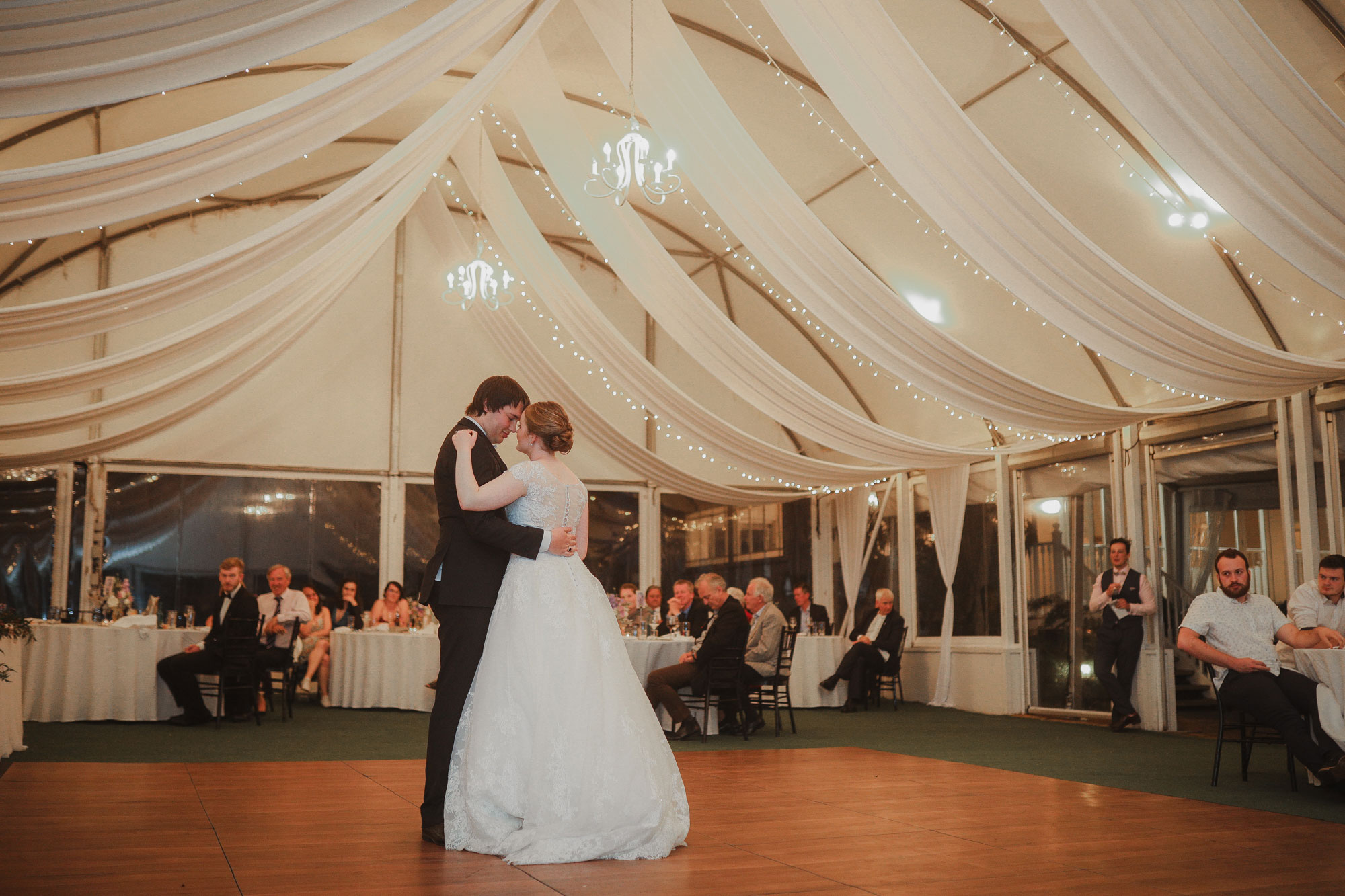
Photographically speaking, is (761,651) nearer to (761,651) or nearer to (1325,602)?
(761,651)

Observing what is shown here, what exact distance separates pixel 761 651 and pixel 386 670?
3590 mm

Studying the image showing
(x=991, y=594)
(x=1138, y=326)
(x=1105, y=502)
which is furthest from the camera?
(x=991, y=594)

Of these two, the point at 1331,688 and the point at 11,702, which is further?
the point at 11,702

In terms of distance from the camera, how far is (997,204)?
513cm

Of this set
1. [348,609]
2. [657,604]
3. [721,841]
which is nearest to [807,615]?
[657,604]

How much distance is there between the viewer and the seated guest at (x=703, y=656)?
23.8 ft

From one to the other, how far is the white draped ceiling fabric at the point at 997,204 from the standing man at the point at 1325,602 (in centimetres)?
109

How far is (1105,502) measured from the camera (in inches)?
367

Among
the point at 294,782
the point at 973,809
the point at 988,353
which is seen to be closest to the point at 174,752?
the point at 294,782

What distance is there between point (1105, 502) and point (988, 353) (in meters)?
1.58

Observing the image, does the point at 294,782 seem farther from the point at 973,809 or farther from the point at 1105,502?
the point at 1105,502

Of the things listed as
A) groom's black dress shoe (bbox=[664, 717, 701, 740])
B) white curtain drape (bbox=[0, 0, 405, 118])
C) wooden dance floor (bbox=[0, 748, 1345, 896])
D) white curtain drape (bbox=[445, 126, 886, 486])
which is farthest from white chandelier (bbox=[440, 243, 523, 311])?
white curtain drape (bbox=[0, 0, 405, 118])

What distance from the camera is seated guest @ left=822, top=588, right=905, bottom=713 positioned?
33.9 ft

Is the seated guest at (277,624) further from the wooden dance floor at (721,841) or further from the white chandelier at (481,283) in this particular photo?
the wooden dance floor at (721,841)
